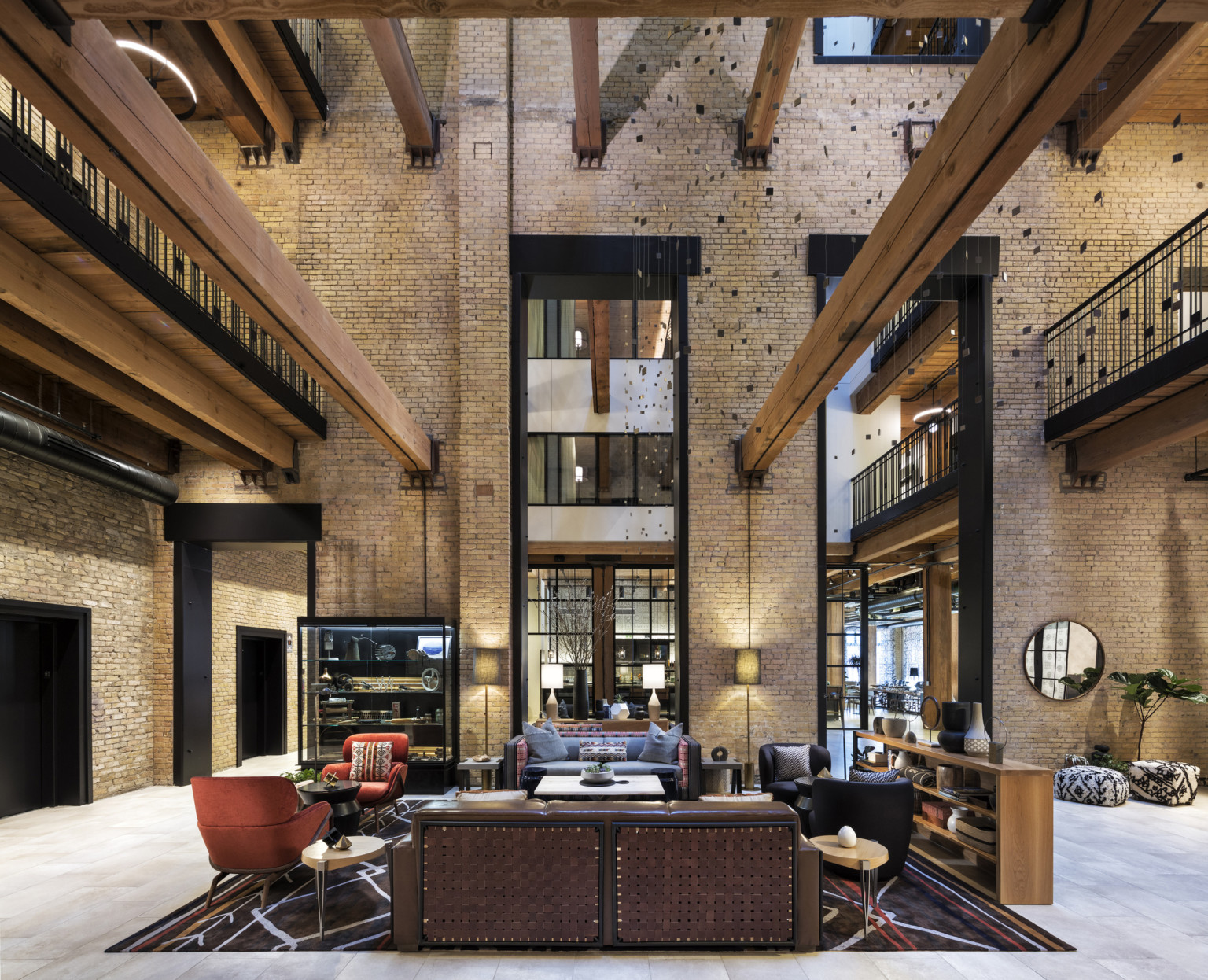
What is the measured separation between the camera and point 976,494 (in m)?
10.6

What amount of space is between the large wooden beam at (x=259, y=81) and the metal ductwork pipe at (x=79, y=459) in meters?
4.79

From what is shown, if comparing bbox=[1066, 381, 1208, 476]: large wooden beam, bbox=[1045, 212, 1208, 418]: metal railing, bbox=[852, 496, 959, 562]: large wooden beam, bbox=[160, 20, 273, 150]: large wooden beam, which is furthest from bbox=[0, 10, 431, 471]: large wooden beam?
bbox=[852, 496, 959, 562]: large wooden beam

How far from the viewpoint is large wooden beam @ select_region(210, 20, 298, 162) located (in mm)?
9391

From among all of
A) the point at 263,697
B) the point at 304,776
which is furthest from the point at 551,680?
the point at 263,697

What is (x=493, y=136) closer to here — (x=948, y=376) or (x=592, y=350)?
(x=592, y=350)

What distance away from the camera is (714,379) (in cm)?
1082

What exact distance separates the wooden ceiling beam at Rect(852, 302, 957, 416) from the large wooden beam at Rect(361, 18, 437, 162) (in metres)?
7.31

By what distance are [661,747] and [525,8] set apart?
8.02 meters

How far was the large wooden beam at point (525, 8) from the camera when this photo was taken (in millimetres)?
3027

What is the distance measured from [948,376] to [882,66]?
6.42 metres

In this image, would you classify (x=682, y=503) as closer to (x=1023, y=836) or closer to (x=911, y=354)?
(x=1023, y=836)

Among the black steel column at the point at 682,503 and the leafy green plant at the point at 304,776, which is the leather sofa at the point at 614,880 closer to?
the leafy green plant at the point at 304,776

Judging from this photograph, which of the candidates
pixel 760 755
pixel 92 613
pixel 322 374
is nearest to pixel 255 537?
pixel 92 613

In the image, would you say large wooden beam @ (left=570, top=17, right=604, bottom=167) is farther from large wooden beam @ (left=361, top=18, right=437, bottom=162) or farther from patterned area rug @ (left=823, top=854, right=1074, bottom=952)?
patterned area rug @ (left=823, top=854, right=1074, bottom=952)
